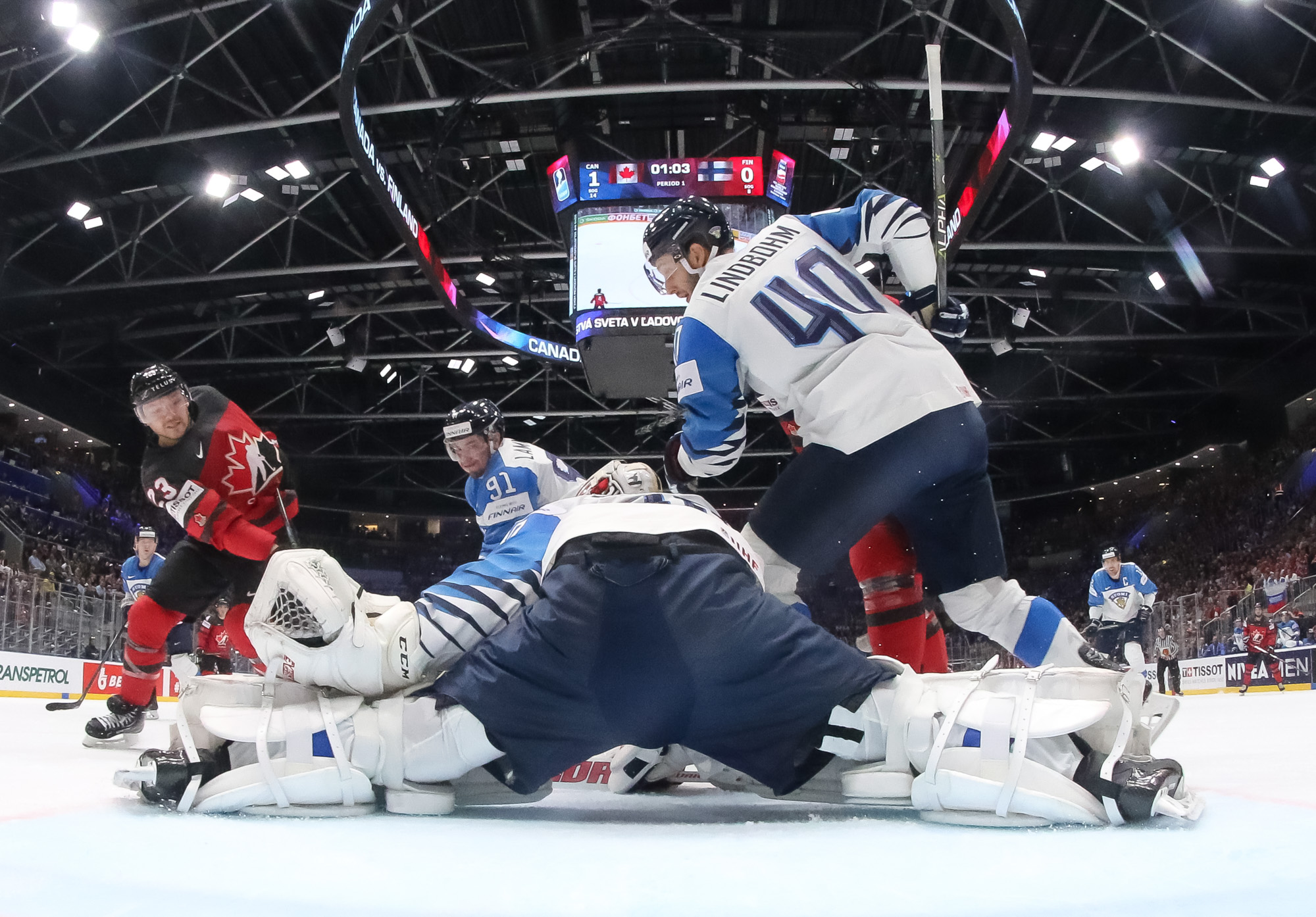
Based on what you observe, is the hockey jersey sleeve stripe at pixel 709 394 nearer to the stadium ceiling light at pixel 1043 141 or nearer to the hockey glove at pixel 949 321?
the hockey glove at pixel 949 321

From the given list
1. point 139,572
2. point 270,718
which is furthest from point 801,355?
point 139,572

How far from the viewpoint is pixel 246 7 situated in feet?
27.4

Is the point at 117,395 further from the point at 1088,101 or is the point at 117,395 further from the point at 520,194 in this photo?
the point at 1088,101

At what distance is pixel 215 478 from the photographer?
2.94 metres

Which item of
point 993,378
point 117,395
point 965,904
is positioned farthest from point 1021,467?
point 965,904

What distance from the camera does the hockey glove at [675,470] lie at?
2244 mm

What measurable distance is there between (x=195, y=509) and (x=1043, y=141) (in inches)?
376

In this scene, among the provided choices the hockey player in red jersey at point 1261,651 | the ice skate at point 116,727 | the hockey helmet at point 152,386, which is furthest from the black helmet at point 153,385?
the hockey player in red jersey at point 1261,651

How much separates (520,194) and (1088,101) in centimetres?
650

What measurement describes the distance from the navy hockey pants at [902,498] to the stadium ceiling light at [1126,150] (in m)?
8.94

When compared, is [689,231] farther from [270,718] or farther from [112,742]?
[112,742]

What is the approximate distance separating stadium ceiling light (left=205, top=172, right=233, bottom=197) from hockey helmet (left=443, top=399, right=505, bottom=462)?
800cm

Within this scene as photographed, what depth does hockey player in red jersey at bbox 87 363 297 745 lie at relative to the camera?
9.39 ft

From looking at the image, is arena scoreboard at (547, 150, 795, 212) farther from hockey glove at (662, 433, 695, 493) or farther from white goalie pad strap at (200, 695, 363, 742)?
white goalie pad strap at (200, 695, 363, 742)
